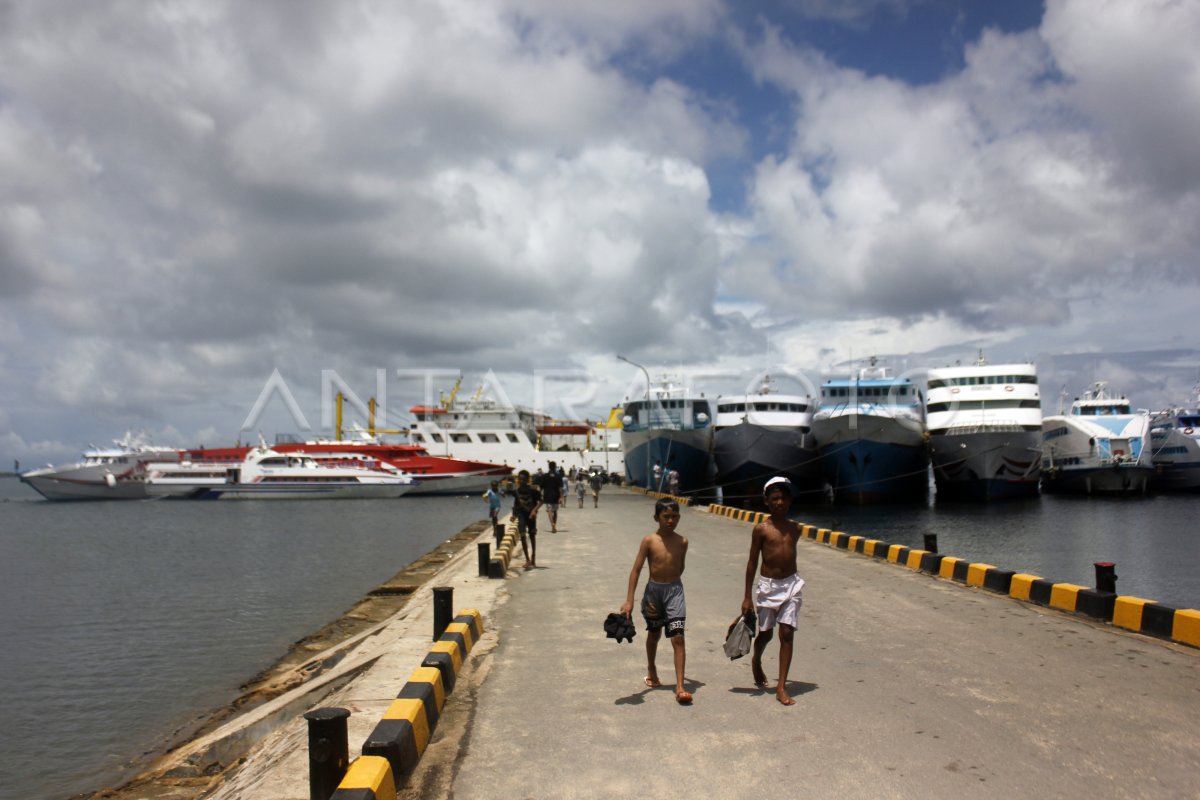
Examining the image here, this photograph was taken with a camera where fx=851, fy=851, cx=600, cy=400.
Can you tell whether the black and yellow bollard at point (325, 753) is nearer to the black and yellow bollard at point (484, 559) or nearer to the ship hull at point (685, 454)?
the black and yellow bollard at point (484, 559)

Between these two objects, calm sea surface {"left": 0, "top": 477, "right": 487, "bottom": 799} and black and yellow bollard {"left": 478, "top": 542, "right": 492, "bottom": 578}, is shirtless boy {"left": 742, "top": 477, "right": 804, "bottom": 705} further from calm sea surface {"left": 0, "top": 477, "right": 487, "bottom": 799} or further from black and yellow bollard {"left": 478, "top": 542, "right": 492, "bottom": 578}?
black and yellow bollard {"left": 478, "top": 542, "right": 492, "bottom": 578}

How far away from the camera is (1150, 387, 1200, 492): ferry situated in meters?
52.0

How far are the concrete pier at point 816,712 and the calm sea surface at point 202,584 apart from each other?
10.8 ft

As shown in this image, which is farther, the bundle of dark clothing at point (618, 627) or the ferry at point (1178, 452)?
the ferry at point (1178, 452)

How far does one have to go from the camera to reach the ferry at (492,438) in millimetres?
69000

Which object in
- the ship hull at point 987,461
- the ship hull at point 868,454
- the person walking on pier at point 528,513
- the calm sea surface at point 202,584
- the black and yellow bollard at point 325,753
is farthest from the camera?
the ship hull at point 987,461

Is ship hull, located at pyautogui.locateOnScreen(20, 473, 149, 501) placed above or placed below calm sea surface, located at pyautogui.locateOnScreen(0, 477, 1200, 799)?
above

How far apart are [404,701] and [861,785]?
9.07 ft

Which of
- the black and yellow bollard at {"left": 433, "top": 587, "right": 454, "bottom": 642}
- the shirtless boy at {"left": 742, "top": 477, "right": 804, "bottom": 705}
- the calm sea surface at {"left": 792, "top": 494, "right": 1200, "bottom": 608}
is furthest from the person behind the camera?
the calm sea surface at {"left": 792, "top": 494, "right": 1200, "bottom": 608}

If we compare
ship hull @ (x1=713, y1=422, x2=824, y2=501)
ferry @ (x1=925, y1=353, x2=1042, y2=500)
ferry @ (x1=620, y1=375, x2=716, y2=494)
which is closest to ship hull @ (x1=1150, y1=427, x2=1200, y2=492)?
ferry @ (x1=925, y1=353, x2=1042, y2=500)

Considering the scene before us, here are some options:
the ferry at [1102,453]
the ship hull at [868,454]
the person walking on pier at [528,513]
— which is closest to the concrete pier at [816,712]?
the person walking on pier at [528,513]

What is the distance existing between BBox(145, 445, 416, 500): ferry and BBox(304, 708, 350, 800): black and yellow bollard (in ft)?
188

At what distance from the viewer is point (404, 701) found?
17.6 feet

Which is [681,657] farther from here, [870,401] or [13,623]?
[870,401]
